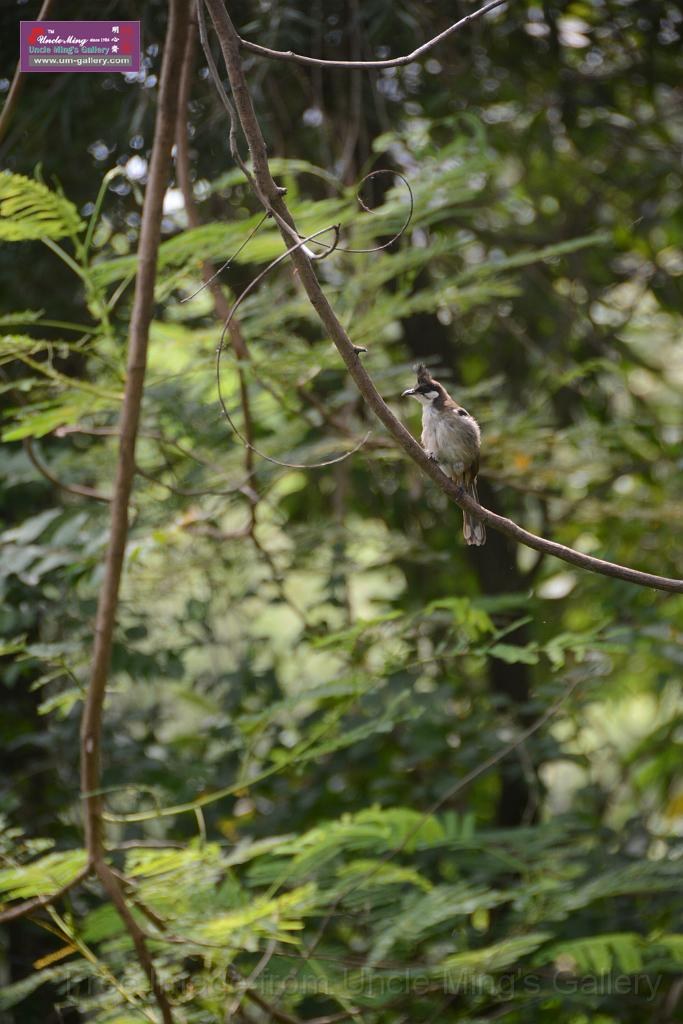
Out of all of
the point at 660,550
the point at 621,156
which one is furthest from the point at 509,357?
the point at 660,550

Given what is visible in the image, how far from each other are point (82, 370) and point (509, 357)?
7.46ft

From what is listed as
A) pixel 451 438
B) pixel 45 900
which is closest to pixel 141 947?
pixel 45 900

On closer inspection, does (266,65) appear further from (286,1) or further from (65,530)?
(65,530)

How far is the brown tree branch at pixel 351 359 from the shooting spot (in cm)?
150

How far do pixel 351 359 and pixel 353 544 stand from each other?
235 centimetres

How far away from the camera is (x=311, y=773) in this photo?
13.6 ft

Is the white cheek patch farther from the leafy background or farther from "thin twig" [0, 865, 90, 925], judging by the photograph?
"thin twig" [0, 865, 90, 925]

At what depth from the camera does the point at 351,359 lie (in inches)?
59.7

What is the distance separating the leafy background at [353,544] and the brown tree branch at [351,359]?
77 centimetres

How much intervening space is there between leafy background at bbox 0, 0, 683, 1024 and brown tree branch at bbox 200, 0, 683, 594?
0.77m

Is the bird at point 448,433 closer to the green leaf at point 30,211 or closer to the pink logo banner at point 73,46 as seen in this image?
the green leaf at point 30,211

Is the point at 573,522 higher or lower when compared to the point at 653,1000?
higher

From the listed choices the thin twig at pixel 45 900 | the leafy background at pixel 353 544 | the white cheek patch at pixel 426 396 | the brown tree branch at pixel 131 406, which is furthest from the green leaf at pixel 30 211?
the thin twig at pixel 45 900

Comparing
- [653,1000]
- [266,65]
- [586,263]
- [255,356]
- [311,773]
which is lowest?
[653,1000]
